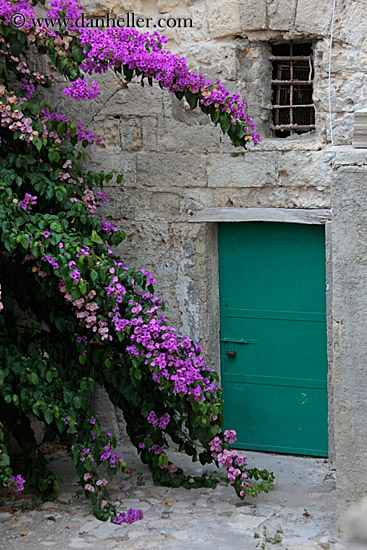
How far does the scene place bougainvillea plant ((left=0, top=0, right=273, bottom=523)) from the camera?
467cm

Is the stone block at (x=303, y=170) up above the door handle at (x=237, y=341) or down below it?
above

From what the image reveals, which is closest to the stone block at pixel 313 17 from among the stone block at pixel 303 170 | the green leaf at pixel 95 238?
the stone block at pixel 303 170

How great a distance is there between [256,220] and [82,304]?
1706 millimetres

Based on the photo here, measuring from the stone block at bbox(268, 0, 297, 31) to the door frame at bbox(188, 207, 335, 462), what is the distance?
1.34 meters

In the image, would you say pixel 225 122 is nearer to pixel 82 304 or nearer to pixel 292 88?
pixel 292 88

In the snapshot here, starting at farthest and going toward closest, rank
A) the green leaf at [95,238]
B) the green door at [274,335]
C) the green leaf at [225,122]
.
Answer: the green door at [274,335] < the green leaf at [225,122] < the green leaf at [95,238]

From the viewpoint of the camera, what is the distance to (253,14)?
5.50 meters

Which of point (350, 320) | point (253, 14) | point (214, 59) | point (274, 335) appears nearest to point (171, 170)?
point (214, 59)

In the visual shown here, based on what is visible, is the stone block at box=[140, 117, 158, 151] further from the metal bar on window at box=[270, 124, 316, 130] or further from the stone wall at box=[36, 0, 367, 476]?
the metal bar on window at box=[270, 124, 316, 130]

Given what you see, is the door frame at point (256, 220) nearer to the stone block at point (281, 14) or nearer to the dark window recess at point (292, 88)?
the dark window recess at point (292, 88)

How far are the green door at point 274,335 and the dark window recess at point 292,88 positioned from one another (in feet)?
2.57

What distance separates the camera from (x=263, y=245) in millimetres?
5844

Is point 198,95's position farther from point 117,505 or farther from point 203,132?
point 117,505

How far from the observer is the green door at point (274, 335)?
5.75 meters
